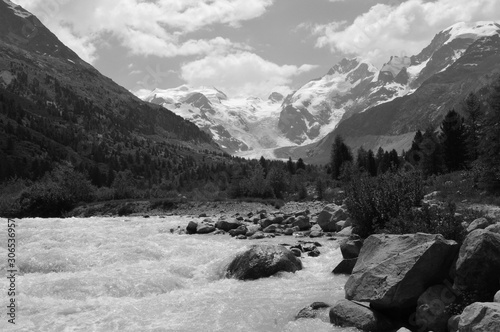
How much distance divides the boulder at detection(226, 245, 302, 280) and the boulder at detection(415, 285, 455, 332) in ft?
21.8

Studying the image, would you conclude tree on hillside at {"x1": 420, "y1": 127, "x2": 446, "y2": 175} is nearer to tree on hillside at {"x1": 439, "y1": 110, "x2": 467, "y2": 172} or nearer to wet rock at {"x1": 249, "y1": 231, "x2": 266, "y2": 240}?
tree on hillside at {"x1": 439, "y1": 110, "x2": 467, "y2": 172}

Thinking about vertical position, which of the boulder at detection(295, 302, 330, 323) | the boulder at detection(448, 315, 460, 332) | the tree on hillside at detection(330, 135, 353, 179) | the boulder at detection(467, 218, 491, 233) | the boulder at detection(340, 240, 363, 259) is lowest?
the boulder at detection(295, 302, 330, 323)

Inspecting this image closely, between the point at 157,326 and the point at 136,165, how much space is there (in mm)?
A: 191036

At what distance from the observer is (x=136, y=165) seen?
640 ft

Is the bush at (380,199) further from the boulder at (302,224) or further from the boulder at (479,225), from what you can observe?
the boulder at (302,224)

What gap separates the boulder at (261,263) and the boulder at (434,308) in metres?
6.64

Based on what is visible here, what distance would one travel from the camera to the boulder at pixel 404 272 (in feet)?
35.4

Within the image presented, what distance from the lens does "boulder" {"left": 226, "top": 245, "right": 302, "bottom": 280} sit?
16.0 metres

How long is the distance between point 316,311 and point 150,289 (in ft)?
20.2

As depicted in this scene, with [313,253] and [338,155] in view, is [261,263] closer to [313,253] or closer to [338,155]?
[313,253]

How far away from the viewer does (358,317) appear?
10.7 m

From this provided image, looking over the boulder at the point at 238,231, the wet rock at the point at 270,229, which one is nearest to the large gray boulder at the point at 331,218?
the wet rock at the point at 270,229

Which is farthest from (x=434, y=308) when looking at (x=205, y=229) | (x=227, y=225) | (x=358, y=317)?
(x=227, y=225)

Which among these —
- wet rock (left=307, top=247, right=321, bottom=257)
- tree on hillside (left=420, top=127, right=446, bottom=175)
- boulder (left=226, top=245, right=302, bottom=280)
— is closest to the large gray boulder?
wet rock (left=307, top=247, right=321, bottom=257)
